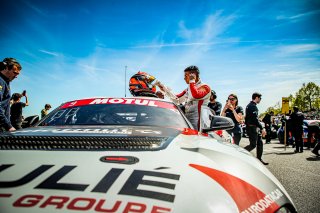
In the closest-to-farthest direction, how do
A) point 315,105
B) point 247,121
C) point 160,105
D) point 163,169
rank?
point 163,169
point 160,105
point 247,121
point 315,105

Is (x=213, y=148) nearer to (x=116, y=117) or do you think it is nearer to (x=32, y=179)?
(x=32, y=179)

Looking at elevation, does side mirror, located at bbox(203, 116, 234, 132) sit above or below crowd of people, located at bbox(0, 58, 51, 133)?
below

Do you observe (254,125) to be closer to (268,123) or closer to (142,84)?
(142,84)

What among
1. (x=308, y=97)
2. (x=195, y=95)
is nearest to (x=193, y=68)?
(x=195, y=95)

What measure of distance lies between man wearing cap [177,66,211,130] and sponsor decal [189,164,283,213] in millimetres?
2422

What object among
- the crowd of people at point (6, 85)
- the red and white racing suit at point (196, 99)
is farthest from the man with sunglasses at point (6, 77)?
the red and white racing suit at point (196, 99)

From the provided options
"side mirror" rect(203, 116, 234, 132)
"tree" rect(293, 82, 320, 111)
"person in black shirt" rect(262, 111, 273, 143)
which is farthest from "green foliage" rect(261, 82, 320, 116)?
"side mirror" rect(203, 116, 234, 132)

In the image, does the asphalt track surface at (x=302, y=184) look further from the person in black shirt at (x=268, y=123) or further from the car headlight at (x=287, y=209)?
the person in black shirt at (x=268, y=123)

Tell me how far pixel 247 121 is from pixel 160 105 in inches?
169

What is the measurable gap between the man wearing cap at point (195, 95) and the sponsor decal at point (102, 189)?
8.48 feet

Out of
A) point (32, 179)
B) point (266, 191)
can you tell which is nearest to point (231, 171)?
point (266, 191)

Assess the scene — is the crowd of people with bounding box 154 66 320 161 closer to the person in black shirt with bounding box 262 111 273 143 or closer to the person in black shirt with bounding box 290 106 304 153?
the person in black shirt with bounding box 290 106 304 153

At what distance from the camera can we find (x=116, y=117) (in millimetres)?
2369

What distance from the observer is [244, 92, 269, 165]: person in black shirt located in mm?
5941
